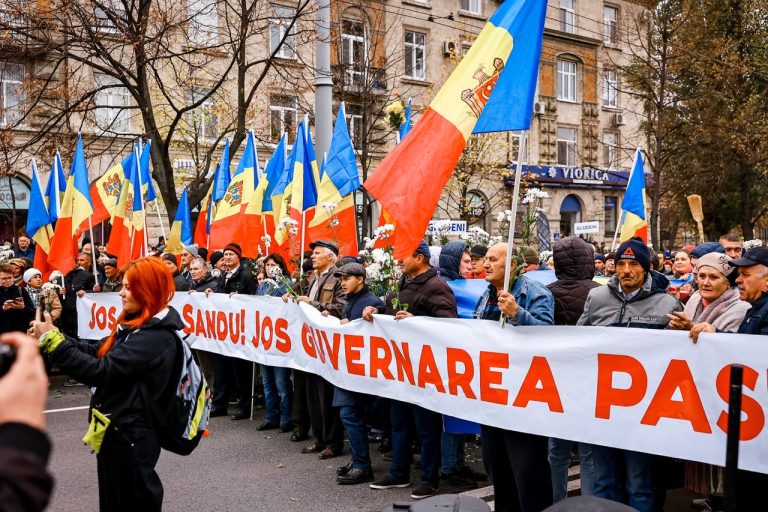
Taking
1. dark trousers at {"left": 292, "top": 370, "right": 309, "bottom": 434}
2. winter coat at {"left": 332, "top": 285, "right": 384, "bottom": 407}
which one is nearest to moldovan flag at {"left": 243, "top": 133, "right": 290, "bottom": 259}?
dark trousers at {"left": 292, "top": 370, "right": 309, "bottom": 434}

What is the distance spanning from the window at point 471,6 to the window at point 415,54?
324cm

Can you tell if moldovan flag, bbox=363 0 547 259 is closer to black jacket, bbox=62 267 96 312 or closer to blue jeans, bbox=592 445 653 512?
blue jeans, bbox=592 445 653 512

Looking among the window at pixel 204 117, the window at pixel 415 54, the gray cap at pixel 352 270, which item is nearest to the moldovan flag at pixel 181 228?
the gray cap at pixel 352 270

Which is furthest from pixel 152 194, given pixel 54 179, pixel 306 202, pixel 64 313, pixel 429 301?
pixel 429 301

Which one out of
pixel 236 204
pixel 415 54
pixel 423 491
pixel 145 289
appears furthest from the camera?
pixel 415 54

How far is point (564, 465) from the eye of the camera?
18.1 feet

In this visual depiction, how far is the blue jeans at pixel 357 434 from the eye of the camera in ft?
22.9

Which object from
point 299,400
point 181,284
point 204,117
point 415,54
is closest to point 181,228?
point 181,284

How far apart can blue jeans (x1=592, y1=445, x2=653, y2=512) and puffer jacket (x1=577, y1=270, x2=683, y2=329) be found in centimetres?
79

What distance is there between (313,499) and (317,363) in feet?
5.06

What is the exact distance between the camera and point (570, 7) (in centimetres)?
4119

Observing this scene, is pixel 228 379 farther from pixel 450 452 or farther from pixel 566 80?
pixel 566 80

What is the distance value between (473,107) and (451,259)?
3026 millimetres

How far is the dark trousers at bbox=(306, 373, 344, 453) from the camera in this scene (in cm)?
773
